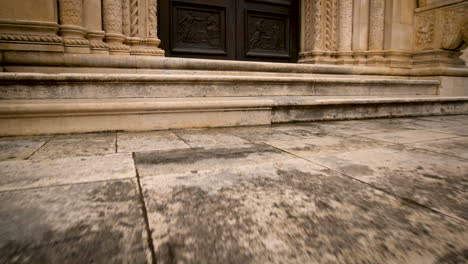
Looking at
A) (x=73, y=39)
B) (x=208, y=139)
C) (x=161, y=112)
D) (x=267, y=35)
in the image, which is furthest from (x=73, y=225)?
(x=267, y=35)

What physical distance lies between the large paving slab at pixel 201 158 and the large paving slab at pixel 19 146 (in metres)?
0.53

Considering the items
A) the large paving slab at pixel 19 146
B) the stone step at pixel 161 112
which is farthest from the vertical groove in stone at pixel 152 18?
the large paving slab at pixel 19 146

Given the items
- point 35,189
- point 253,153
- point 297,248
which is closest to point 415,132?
point 253,153

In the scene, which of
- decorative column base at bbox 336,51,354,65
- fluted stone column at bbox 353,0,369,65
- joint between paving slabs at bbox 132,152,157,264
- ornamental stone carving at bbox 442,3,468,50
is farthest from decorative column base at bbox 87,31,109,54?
ornamental stone carving at bbox 442,3,468,50

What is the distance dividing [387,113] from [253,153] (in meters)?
2.15

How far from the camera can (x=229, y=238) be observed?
0.60 m

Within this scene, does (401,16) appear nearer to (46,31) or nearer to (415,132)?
(415,132)

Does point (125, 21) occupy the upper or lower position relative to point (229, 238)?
upper

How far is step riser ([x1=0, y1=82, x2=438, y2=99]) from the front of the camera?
2.00 metres

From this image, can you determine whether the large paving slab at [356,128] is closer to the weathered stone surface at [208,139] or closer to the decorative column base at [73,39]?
the weathered stone surface at [208,139]

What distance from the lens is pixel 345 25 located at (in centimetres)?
429

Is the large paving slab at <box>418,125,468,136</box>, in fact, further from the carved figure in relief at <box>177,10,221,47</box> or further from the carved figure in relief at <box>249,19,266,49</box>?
the carved figure in relief at <box>177,10,221,47</box>

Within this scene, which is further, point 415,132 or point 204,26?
point 204,26

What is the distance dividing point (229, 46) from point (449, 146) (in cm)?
315
